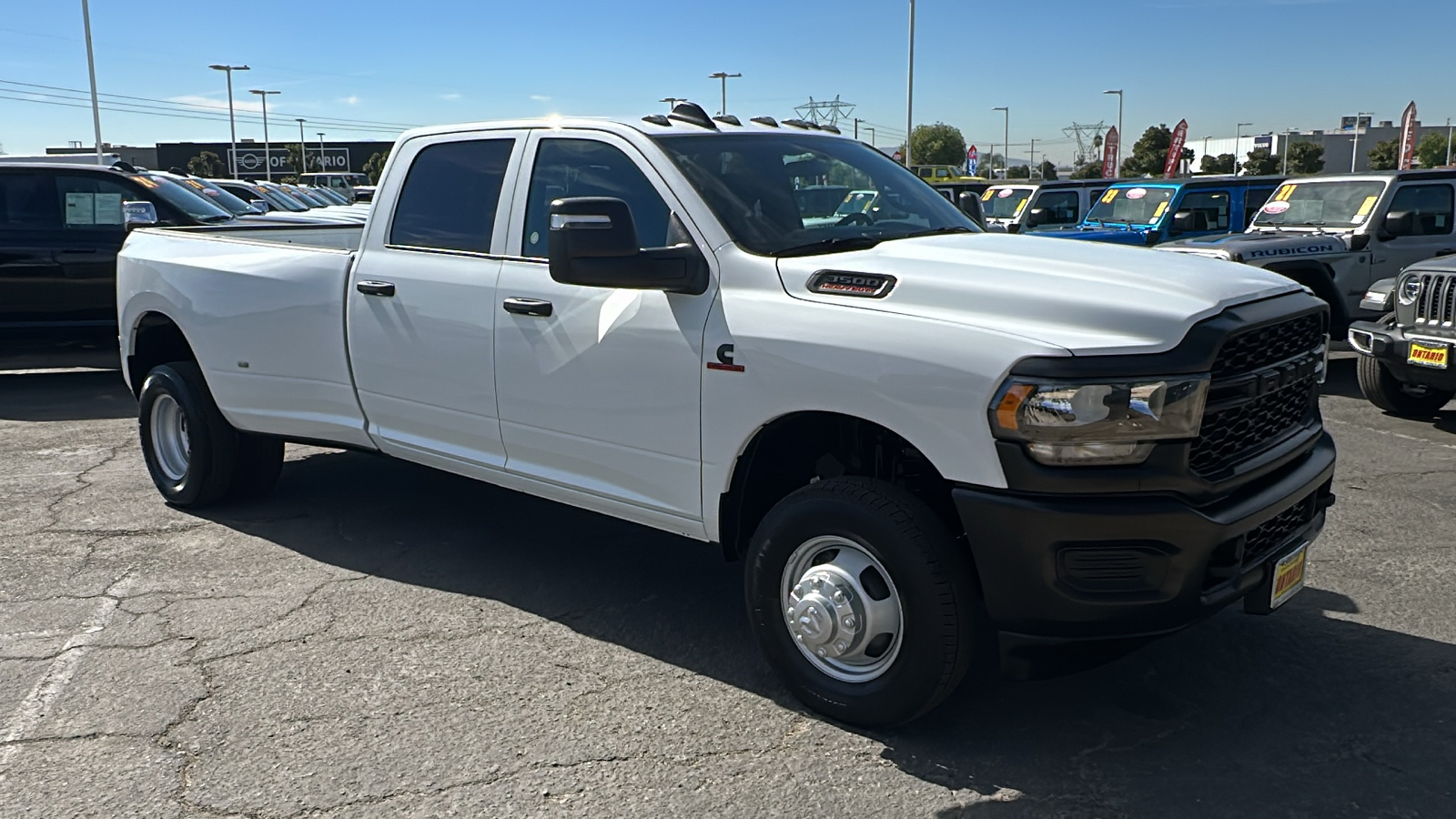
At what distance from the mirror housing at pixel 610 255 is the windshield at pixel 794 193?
218 millimetres

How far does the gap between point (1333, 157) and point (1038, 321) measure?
5015 inches

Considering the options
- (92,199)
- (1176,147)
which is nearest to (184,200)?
(92,199)

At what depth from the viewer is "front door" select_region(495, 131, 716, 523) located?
4.00m

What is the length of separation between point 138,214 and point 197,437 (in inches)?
184

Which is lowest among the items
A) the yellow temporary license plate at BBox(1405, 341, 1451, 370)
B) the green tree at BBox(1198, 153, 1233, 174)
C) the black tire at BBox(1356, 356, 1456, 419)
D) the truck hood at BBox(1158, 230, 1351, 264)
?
the black tire at BBox(1356, 356, 1456, 419)

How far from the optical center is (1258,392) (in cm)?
345

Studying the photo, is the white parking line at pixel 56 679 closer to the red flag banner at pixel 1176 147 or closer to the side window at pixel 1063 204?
the side window at pixel 1063 204

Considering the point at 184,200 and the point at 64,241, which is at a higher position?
the point at 184,200

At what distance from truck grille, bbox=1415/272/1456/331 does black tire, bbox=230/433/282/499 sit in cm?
719

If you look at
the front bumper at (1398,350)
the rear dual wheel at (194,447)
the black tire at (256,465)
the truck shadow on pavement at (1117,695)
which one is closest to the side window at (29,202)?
the rear dual wheel at (194,447)

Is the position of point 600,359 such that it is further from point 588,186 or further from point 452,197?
point 452,197

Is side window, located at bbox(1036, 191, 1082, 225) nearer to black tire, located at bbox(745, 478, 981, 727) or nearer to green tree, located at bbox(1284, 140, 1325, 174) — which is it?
black tire, located at bbox(745, 478, 981, 727)

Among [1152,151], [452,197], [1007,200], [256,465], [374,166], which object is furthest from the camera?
[374,166]

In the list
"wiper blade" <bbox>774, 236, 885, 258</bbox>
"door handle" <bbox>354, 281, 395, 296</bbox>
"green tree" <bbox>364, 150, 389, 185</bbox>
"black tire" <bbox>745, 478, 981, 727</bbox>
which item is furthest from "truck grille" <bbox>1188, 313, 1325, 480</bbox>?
"green tree" <bbox>364, 150, 389, 185</bbox>
